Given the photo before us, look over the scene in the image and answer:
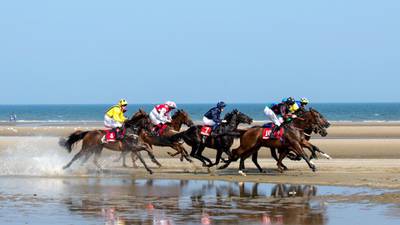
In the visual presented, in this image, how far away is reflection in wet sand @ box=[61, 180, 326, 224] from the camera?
15.9 m

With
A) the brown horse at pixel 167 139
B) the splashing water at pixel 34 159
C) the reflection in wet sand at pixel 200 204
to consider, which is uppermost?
the brown horse at pixel 167 139

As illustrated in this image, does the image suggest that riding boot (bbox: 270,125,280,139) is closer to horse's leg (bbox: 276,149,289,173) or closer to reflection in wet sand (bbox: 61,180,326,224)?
horse's leg (bbox: 276,149,289,173)

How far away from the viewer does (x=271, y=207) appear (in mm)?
17438

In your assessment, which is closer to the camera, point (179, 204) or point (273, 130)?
point (179, 204)

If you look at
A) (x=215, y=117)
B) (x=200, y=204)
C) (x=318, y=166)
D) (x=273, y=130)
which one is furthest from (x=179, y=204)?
(x=318, y=166)

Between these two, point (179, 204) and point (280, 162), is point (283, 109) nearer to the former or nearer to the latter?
point (280, 162)

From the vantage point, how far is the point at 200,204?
18000mm

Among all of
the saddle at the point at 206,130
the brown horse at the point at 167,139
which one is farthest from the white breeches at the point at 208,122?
the brown horse at the point at 167,139

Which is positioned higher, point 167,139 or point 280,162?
point 167,139

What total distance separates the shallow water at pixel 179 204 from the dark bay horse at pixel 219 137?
3267 mm

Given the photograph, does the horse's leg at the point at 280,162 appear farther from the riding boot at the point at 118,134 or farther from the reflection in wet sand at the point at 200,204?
the riding boot at the point at 118,134

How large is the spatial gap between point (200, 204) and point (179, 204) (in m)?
0.43

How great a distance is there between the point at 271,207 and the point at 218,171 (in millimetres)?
8437

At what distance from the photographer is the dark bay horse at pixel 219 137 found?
25922 millimetres
